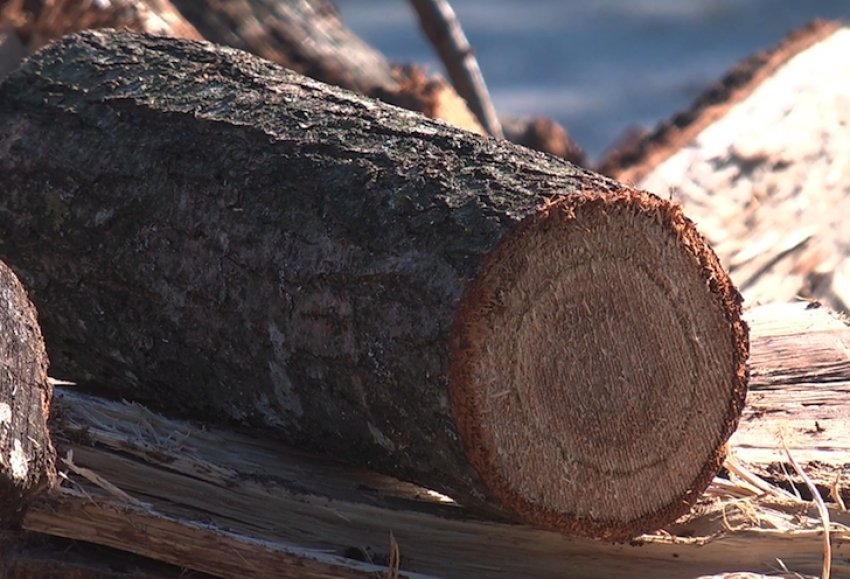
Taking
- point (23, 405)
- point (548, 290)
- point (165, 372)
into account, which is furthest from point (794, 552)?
point (23, 405)

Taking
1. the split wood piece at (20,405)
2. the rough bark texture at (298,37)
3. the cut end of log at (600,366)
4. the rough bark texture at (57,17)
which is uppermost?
the rough bark texture at (298,37)

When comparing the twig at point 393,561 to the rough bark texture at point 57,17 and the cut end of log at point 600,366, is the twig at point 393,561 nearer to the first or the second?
the cut end of log at point 600,366

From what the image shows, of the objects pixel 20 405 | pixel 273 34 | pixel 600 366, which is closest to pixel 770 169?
pixel 273 34

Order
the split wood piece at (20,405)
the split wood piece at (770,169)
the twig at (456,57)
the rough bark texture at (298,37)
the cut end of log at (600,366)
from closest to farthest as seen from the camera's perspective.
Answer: the split wood piece at (20,405), the cut end of log at (600,366), the split wood piece at (770,169), the rough bark texture at (298,37), the twig at (456,57)

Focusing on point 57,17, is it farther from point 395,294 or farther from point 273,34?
point 395,294

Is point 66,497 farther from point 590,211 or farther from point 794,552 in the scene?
point 794,552

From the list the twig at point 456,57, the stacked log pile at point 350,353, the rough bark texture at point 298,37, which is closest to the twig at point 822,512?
the stacked log pile at point 350,353
